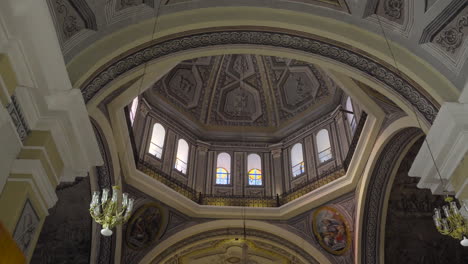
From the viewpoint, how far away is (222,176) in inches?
625

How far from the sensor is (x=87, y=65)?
724 centimetres

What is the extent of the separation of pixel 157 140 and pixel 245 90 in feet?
14.3

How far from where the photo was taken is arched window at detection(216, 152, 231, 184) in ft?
51.8

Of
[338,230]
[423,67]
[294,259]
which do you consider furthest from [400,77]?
[294,259]

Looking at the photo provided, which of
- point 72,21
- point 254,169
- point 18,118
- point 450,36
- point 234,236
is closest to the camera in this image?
point 18,118

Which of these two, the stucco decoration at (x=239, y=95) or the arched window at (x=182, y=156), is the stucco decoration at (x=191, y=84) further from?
the arched window at (x=182, y=156)

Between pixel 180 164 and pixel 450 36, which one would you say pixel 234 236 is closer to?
pixel 180 164

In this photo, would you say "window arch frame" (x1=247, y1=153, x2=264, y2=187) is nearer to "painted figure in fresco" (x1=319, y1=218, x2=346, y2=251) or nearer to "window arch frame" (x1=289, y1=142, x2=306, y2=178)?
"window arch frame" (x1=289, y1=142, x2=306, y2=178)

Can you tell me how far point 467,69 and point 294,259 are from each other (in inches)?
372

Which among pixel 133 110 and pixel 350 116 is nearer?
pixel 133 110

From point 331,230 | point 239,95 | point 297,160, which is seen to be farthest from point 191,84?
point 331,230

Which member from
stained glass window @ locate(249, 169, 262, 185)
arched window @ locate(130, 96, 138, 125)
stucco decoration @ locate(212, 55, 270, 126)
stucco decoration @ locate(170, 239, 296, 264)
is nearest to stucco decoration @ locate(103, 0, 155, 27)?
arched window @ locate(130, 96, 138, 125)

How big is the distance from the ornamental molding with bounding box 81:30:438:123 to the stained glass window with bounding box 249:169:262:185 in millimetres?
8003

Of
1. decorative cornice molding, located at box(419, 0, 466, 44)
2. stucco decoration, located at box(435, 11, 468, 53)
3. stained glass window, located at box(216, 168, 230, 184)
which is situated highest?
stained glass window, located at box(216, 168, 230, 184)
